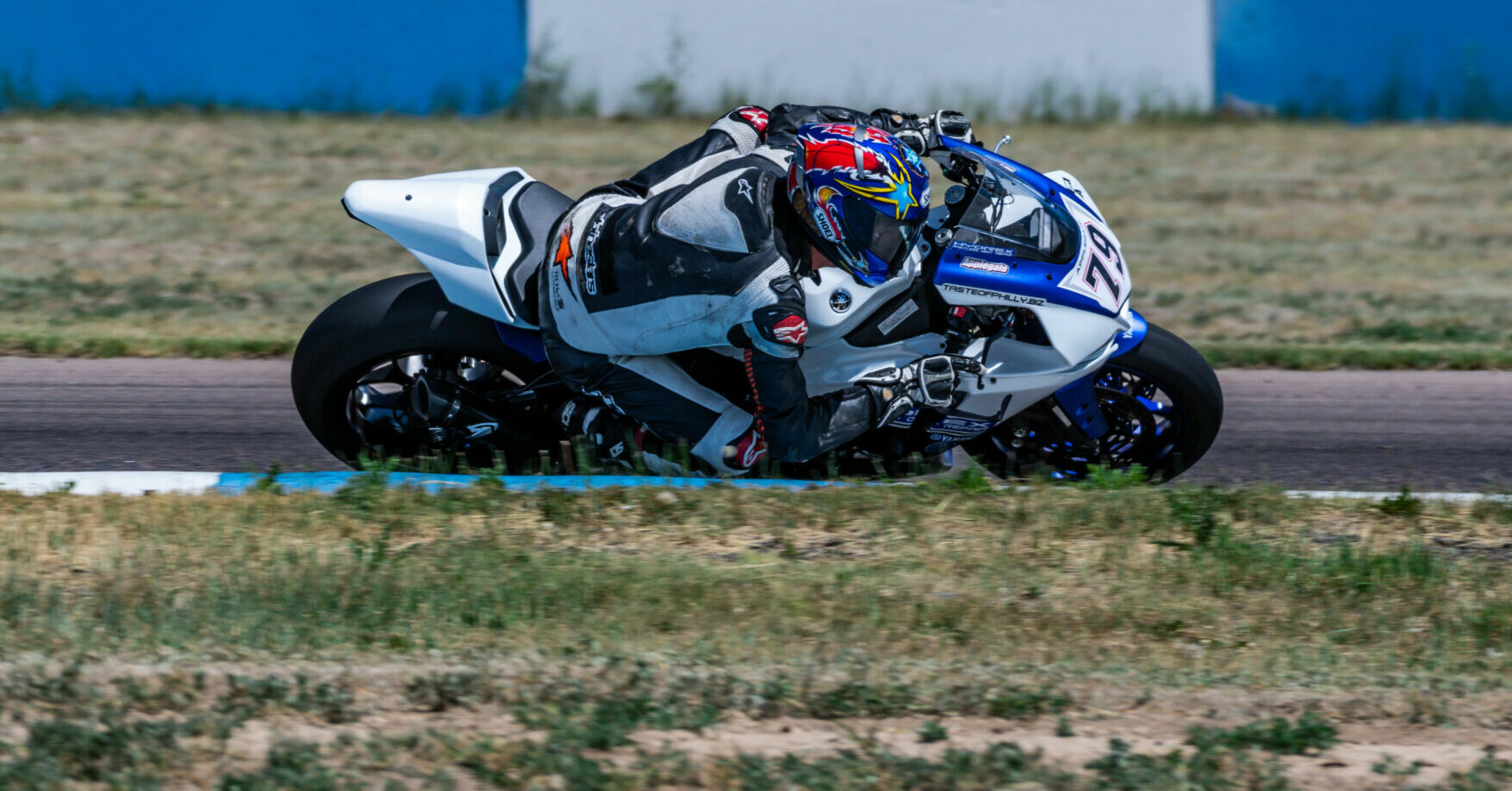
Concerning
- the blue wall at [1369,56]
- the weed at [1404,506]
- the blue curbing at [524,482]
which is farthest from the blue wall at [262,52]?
the weed at [1404,506]

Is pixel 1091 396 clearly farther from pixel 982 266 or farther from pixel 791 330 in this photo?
pixel 791 330

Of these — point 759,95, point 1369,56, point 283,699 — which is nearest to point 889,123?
point 283,699

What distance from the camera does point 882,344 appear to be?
5.52 metres

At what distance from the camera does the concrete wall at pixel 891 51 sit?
13195mm

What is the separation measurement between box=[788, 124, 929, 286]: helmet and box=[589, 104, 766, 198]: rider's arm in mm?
733

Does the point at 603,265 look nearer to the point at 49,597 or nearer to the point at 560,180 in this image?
the point at 49,597

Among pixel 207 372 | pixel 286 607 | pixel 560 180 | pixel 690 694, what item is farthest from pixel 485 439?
pixel 560 180

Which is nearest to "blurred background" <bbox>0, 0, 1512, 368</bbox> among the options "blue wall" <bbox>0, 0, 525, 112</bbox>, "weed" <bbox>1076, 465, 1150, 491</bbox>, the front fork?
"blue wall" <bbox>0, 0, 525, 112</bbox>

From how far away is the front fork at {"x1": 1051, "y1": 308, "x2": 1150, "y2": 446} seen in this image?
5.57 m

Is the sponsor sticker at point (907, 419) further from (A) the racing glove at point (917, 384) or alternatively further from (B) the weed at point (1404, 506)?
(B) the weed at point (1404, 506)

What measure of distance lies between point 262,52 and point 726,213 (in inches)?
355

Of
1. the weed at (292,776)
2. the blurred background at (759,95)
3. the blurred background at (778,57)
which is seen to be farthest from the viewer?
the blurred background at (778,57)

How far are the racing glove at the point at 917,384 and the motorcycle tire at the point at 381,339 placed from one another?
128 centimetres

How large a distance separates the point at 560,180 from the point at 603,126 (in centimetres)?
151
